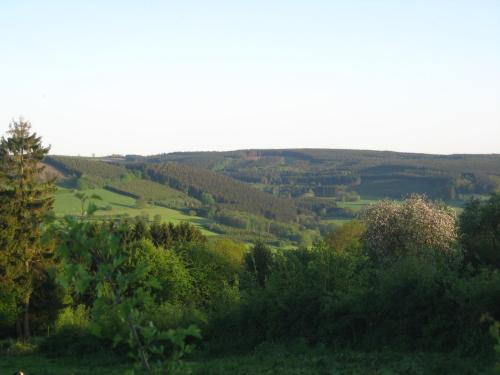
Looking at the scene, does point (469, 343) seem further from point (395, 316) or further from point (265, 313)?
point (265, 313)

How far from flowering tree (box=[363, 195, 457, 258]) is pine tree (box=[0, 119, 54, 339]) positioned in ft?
91.1

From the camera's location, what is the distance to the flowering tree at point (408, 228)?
56.3 m

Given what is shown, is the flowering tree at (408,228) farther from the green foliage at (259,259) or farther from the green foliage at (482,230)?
the green foliage at (259,259)

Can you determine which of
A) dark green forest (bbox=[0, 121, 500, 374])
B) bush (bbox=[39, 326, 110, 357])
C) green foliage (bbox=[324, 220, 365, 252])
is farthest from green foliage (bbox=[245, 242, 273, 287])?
bush (bbox=[39, 326, 110, 357])

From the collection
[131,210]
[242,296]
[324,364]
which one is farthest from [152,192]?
[324,364]

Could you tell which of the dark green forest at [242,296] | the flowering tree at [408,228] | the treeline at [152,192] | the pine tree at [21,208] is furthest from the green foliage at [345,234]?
the treeline at [152,192]

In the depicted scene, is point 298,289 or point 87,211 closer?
point 87,211

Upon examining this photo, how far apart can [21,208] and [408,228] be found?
1280 inches

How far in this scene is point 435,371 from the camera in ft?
64.2

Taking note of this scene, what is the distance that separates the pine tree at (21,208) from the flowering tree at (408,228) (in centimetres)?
2777

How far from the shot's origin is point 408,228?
56875 millimetres

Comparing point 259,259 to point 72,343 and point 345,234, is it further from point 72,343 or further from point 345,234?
point 72,343

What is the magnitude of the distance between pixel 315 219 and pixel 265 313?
150m

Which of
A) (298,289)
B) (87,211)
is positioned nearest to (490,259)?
(298,289)
